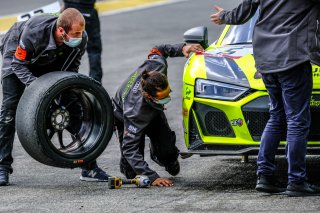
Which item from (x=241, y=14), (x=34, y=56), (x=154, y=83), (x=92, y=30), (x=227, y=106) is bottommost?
(x=92, y=30)

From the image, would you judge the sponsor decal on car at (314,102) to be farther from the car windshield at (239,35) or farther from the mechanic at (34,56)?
the mechanic at (34,56)

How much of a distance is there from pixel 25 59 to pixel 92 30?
5780 mm

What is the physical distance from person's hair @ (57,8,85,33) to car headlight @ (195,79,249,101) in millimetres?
1051

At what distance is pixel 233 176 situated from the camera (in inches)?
349

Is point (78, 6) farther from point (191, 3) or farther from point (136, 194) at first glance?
point (191, 3)

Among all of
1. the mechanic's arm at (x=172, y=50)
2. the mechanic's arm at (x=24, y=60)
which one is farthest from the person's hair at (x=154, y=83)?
the mechanic's arm at (x=24, y=60)

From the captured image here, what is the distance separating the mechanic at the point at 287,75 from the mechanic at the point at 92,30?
21.1 ft

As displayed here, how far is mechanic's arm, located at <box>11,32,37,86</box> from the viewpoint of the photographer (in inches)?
332

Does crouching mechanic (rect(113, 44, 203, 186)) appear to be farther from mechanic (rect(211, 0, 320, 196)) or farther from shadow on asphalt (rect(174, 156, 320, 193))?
mechanic (rect(211, 0, 320, 196))

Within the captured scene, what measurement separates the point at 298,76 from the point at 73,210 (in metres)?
1.86

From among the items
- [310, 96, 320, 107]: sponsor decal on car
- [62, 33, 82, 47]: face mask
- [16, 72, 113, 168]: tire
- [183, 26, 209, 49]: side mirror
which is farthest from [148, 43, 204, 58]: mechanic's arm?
[310, 96, 320, 107]: sponsor decal on car

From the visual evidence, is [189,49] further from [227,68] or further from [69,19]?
[69,19]

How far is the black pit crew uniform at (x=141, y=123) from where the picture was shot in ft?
27.6

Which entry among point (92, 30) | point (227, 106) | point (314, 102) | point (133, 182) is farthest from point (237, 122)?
point (92, 30)
